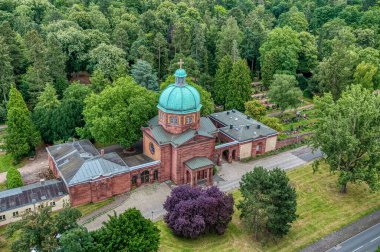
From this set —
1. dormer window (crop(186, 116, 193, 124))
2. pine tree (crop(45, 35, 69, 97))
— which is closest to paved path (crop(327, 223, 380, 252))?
dormer window (crop(186, 116, 193, 124))

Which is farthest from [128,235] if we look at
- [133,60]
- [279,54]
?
[279,54]

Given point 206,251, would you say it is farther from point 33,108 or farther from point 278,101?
point 33,108

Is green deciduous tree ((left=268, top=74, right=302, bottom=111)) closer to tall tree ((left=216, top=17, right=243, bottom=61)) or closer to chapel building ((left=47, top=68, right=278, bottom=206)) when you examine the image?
tall tree ((left=216, top=17, right=243, bottom=61))

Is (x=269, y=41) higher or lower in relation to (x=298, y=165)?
higher

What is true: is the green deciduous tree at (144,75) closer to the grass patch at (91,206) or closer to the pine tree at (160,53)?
the pine tree at (160,53)

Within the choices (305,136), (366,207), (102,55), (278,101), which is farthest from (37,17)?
(366,207)

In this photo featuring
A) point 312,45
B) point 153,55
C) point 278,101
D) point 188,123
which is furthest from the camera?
point 312,45
